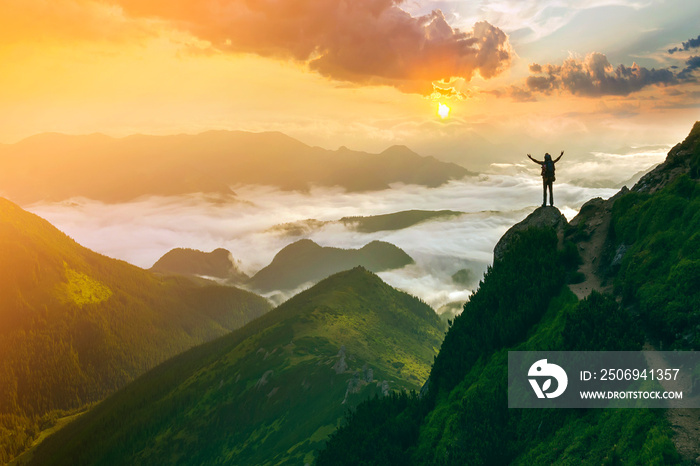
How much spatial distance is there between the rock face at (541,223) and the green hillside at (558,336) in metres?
2.86

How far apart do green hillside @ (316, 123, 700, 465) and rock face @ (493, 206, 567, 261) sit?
2857mm

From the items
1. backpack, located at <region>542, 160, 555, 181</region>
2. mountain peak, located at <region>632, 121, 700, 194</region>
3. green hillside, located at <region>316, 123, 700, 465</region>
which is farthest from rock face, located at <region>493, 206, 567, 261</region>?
mountain peak, located at <region>632, 121, 700, 194</region>

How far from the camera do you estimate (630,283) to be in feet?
139

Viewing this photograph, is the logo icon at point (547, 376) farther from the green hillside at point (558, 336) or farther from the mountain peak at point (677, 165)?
the mountain peak at point (677, 165)

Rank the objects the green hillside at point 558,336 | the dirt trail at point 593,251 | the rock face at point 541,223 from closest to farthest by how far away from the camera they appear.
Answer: the green hillside at point 558,336 < the dirt trail at point 593,251 < the rock face at point 541,223

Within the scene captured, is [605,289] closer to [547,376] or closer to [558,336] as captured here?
[558,336]

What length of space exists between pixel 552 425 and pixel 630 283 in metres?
15.0

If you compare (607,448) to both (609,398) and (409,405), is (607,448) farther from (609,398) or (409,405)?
(409,405)

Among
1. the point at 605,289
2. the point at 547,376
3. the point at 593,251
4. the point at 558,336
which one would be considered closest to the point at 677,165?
the point at 593,251

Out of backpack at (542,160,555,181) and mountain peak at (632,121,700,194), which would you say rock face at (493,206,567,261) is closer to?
backpack at (542,160,555,181)

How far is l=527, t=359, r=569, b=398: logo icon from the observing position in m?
37.8

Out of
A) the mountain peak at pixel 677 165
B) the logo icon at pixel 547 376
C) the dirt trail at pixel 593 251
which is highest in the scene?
the mountain peak at pixel 677 165

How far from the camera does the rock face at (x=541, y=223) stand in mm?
62000

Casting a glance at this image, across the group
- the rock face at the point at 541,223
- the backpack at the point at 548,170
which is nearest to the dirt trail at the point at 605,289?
the rock face at the point at 541,223
